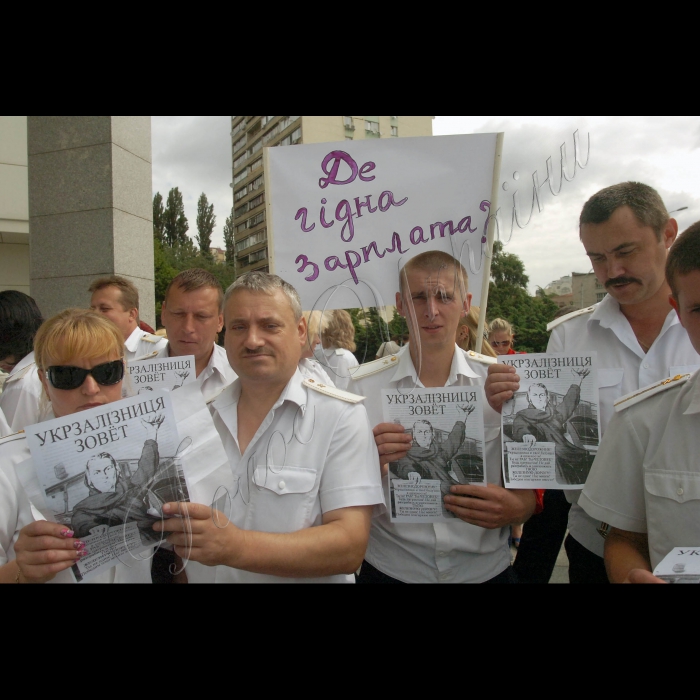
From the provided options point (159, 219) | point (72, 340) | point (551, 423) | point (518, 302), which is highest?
point (159, 219)

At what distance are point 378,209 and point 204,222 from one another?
69.7m

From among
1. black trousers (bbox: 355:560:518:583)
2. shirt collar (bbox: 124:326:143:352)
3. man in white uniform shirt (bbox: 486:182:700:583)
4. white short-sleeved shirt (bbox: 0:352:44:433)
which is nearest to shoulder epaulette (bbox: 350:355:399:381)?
man in white uniform shirt (bbox: 486:182:700:583)

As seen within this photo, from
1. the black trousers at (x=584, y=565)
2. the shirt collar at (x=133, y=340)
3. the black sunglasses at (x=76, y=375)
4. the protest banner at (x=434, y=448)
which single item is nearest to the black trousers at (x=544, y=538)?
the black trousers at (x=584, y=565)

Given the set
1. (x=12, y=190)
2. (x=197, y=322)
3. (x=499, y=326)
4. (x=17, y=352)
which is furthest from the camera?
(x=12, y=190)

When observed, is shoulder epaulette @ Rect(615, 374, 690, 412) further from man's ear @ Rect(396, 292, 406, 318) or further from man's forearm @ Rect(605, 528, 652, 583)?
man's ear @ Rect(396, 292, 406, 318)

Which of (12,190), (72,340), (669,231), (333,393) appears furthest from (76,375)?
(12,190)

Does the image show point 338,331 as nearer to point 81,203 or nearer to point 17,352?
point 17,352

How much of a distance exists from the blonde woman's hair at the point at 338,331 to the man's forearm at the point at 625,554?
131 centimetres

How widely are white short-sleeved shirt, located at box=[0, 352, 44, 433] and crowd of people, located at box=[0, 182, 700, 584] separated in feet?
1.04

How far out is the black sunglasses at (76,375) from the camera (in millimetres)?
1704

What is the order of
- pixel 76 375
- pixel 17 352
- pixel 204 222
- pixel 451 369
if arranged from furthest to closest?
pixel 204 222 < pixel 17 352 < pixel 451 369 < pixel 76 375

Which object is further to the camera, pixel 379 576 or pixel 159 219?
pixel 159 219

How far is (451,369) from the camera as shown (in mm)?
2223

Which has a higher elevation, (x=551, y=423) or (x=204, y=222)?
(x=204, y=222)
